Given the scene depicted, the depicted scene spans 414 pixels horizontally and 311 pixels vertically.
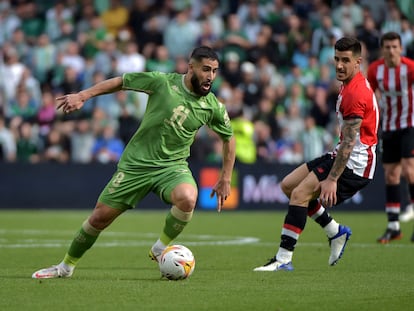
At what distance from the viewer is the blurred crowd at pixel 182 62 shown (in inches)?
848

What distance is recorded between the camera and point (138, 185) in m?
9.55

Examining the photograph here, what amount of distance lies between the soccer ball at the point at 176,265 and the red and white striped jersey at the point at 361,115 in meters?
1.87

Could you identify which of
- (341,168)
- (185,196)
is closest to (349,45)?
(341,168)

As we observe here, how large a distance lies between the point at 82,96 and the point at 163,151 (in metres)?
1.11

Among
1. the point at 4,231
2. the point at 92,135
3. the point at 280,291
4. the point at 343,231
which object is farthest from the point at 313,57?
the point at 280,291

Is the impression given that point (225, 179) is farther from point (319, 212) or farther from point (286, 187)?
point (319, 212)

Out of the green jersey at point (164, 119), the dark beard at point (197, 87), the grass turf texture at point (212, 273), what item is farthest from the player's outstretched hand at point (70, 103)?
the grass turf texture at point (212, 273)

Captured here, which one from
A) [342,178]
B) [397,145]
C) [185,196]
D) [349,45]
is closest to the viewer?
[185,196]

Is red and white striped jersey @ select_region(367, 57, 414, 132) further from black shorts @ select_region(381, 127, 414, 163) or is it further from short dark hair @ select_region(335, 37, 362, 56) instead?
short dark hair @ select_region(335, 37, 362, 56)

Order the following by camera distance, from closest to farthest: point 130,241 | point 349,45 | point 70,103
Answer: point 70,103 → point 349,45 → point 130,241

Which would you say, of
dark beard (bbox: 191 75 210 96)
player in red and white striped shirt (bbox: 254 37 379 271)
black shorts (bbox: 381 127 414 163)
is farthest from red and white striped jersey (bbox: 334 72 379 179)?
black shorts (bbox: 381 127 414 163)

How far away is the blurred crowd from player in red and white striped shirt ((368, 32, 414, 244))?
7143 mm

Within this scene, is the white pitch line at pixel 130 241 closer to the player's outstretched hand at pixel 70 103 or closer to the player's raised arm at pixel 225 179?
the player's raised arm at pixel 225 179

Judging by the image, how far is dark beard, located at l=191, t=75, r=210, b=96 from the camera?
31.3 ft
